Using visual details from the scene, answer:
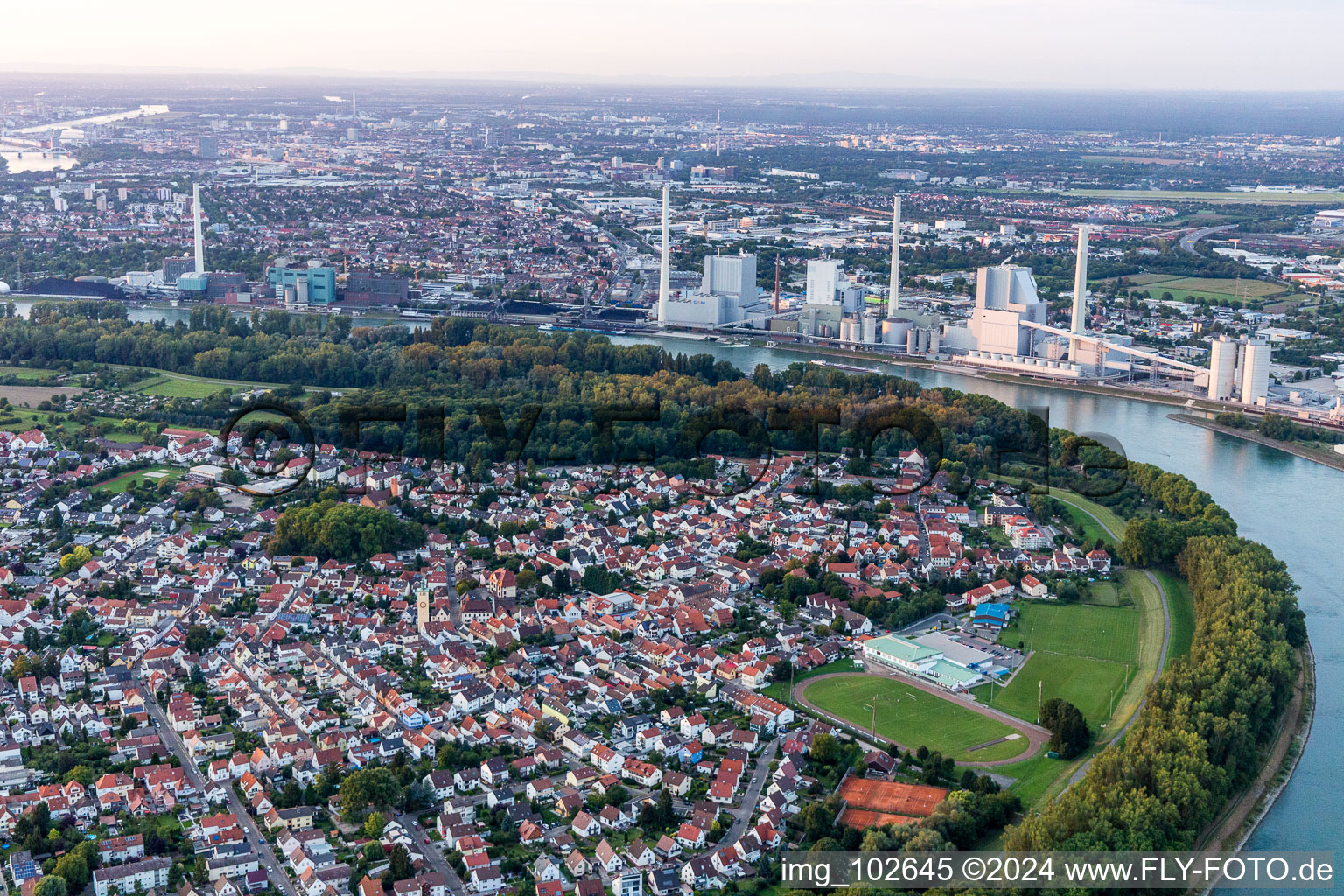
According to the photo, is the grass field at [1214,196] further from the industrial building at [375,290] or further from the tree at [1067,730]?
the tree at [1067,730]

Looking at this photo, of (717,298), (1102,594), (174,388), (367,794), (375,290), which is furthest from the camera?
(375,290)

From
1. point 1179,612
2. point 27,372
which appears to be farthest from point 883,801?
point 27,372

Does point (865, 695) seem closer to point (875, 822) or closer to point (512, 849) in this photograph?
point (875, 822)

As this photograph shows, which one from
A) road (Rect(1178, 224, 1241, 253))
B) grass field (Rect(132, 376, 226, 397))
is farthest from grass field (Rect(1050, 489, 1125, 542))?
road (Rect(1178, 224, 1241, 253))

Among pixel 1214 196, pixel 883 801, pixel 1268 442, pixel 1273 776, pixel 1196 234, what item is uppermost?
pixel 1214 196

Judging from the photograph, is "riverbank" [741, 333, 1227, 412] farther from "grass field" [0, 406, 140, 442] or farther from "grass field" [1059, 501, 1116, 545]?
"grass field" [0, 406, 140, 442]

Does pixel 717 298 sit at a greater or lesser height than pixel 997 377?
greater

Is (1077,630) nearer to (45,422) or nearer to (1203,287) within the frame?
(45,422)
